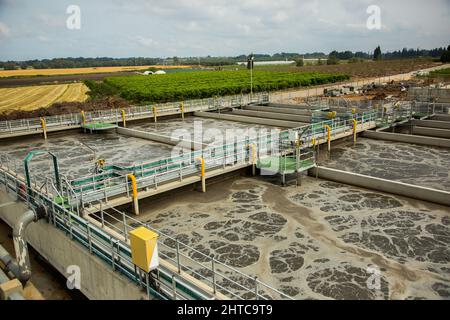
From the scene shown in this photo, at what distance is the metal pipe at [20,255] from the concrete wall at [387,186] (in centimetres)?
1127

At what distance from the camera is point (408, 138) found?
22344 millimetres

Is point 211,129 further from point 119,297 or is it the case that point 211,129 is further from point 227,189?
point 119,297

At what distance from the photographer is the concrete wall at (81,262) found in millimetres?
8242

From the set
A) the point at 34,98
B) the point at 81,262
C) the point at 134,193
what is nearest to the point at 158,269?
the point at 81,262

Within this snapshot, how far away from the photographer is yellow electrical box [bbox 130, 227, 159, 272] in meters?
7.06

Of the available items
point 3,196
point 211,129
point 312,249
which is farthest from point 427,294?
point 211,129

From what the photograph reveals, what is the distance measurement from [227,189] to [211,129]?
12.6 meters

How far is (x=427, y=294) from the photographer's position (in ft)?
29.6

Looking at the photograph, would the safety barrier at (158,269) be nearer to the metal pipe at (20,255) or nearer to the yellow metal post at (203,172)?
the metal pipe at (20,255)

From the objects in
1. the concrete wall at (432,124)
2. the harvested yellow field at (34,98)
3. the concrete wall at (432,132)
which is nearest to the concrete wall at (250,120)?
the concrete wall at (432,132)

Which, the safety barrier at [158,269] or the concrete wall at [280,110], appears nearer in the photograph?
the safety barrier at [158,269]

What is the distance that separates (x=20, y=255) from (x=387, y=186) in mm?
12591

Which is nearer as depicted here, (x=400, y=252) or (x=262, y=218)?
(x=400, y=252)
